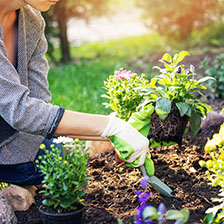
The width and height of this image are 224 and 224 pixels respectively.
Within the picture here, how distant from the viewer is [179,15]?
232 inches

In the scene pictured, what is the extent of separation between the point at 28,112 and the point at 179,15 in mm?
4652

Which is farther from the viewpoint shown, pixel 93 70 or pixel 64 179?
pixel 93 70

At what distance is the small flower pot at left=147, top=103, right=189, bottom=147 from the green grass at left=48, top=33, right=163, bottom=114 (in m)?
1.15

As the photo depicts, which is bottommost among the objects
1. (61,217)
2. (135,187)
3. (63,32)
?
(63,32)

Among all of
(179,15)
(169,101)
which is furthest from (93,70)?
(169,101)

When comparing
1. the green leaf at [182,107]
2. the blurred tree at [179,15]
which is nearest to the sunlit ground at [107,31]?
the blurred tree at [179,15]

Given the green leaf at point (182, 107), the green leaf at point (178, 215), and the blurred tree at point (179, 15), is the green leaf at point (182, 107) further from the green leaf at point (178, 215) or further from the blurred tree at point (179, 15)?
the blurred tree at point (179, 15)

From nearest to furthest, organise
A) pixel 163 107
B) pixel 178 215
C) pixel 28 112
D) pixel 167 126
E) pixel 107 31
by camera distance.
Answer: pixel 178 215
pixel 28 112
pixel 163 107
pixel 167 126
pixel 107 31

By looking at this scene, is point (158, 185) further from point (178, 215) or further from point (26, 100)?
point (26, 100)

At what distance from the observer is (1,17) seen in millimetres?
2039

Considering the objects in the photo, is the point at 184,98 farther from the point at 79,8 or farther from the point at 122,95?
the point at 79,8

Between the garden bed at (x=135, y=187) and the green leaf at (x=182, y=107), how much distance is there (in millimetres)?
402

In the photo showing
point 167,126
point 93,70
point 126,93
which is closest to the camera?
point 167,126

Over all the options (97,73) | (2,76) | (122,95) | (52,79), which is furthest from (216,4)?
(2,76)
